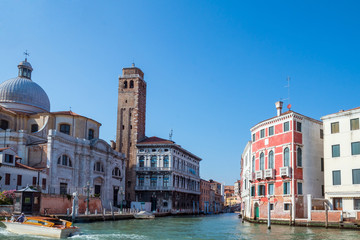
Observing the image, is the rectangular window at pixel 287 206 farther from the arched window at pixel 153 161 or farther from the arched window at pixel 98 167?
the arched window at pixel 153 161

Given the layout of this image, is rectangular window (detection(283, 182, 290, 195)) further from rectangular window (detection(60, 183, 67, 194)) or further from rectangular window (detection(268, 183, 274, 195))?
rectangular window (detection(60, 183, 67, 194))

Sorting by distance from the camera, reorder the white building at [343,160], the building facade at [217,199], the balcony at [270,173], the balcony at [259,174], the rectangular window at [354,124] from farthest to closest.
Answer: the building facade at [217,199] → the balcony at [259,174] → the balcony at [270,173] → the rectangular window at [354,124] → the white building at [343,160]

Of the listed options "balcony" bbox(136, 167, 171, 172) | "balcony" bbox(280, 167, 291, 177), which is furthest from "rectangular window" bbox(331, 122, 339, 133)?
"balcony" bbox(136, 167, 171, 172)

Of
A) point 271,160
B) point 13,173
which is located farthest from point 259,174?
point 13,173

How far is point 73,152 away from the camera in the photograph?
48.9 meters

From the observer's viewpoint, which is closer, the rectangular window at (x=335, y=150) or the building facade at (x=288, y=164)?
the rectangular window at (x=335, y=150)

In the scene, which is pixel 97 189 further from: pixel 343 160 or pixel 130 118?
pixel 343 160

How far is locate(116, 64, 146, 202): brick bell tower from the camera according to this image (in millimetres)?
64125

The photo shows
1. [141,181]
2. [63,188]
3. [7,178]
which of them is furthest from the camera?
[141,181]

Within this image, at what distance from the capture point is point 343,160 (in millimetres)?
31797

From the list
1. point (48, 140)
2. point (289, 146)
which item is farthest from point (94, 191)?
point (289, 146)

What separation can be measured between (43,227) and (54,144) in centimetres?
2218

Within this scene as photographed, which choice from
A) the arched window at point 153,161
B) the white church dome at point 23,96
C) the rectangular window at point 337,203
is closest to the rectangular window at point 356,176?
the rectangular window at point 337,203

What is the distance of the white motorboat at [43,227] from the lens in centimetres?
2350
